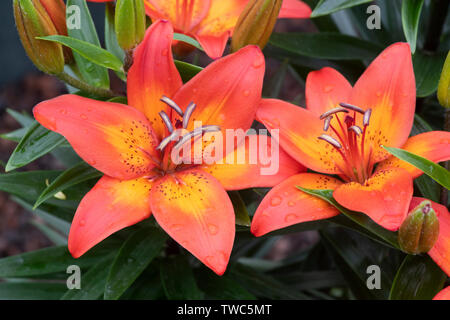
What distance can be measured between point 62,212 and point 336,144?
1.88 feet

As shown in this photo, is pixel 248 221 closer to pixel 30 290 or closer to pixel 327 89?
pixel 327 89

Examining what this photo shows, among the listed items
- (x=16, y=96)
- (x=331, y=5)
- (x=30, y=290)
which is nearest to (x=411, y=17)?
(x=331, y=5)

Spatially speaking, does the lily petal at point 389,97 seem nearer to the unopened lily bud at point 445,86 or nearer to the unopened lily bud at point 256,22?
the unopened lily bud at point 445,86

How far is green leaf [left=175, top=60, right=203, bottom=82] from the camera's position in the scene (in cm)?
80

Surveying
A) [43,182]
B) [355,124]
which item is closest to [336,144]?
[355,124]

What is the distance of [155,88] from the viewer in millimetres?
774

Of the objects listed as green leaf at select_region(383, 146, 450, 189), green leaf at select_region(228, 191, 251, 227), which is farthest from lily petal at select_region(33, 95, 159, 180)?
green leaf at select_region(383, 146, 450, 189)

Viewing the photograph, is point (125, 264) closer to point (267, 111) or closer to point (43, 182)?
point (43, 182)

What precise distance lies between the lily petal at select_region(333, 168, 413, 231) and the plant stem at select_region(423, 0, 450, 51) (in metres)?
0.47

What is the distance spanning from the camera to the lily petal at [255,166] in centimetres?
75

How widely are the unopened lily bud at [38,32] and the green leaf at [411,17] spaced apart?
502 mm

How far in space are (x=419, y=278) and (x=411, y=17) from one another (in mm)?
388

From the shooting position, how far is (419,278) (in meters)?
0.81

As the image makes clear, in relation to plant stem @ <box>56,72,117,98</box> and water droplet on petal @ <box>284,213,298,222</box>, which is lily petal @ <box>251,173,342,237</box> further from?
plant stem @ <box>56,72,117,98</box>
